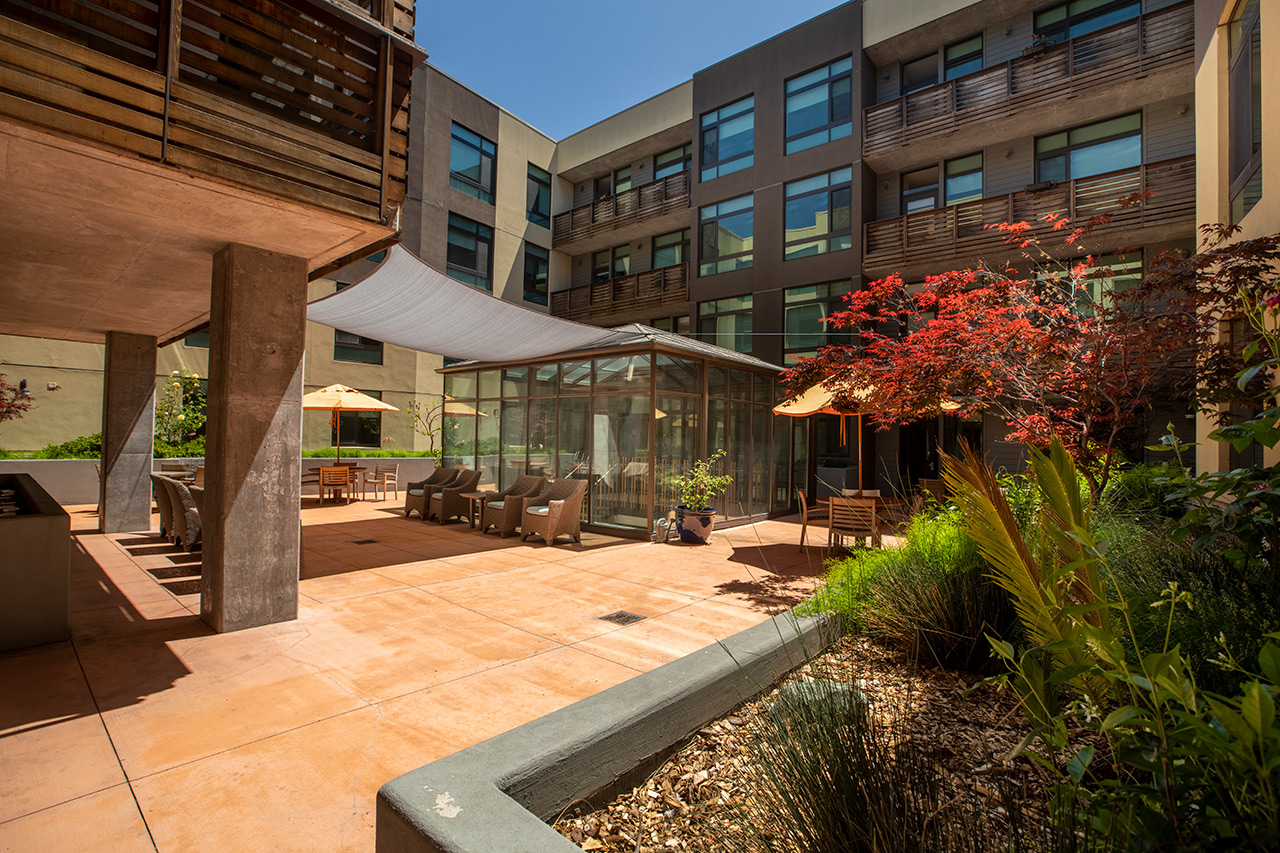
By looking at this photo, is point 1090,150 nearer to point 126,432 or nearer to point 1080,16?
point 1080,16

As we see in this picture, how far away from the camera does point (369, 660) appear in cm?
391

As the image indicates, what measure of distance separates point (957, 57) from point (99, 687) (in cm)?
1637

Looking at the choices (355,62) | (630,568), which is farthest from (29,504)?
(630,568)

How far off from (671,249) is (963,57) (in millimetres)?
8035

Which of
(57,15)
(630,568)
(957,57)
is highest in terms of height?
(957,57)

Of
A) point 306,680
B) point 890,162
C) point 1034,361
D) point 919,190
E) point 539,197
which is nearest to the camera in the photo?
point 306,680

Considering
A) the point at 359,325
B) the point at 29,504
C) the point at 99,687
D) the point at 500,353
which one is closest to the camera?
the point at 99,687

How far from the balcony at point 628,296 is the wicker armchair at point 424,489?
841 centimetres

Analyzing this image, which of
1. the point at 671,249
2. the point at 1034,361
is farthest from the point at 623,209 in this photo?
the point at 1034,361

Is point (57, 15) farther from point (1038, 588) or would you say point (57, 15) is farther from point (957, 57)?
point (957, 57)

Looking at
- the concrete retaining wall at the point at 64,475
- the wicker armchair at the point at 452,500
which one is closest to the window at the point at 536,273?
the wicker armchair at the point at 452,500

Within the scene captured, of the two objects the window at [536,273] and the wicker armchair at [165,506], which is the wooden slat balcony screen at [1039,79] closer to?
the window at [536,273]

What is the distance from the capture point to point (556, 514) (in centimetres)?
811

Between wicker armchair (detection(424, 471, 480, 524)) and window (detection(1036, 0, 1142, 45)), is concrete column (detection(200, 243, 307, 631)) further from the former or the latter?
window (detection(1036, 0, 1142, 45))
